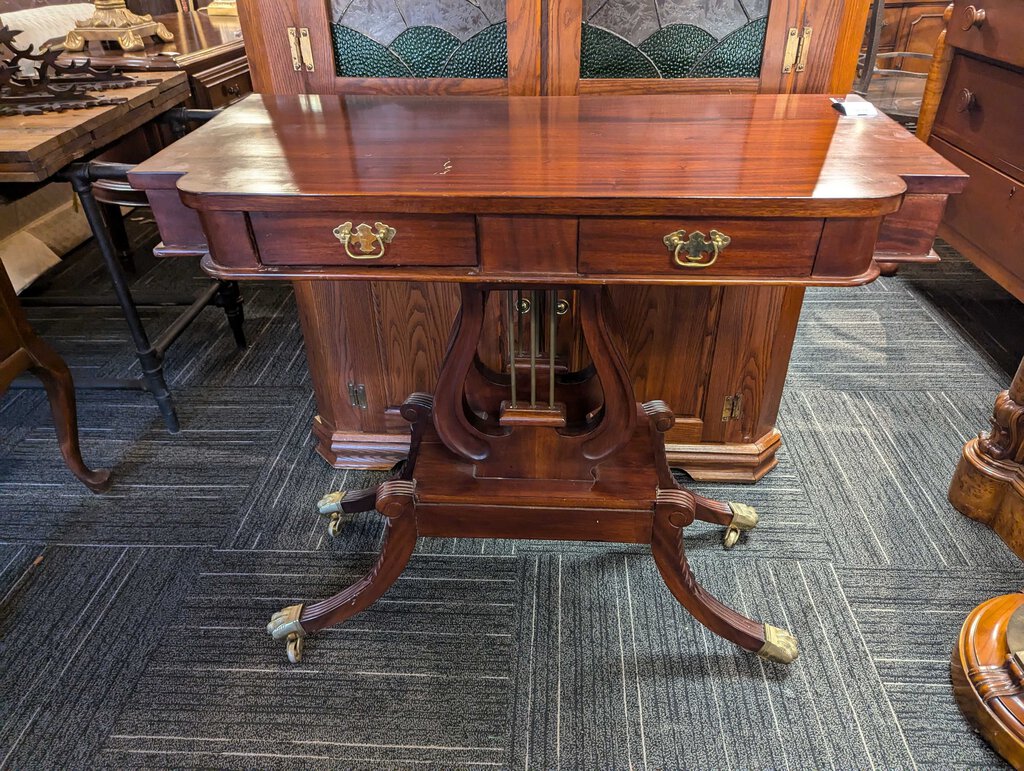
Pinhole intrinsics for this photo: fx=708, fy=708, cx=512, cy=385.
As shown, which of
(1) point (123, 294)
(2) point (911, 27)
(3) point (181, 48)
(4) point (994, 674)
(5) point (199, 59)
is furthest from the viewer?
(2) point (911, 27)

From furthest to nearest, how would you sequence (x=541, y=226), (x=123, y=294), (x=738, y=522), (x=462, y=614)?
(x=123, y=294)
(x=738, y=522)
(x=462, y=614)
(x=541, y=226)

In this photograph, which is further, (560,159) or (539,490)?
(539,490)

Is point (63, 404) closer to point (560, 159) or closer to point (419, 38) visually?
point (419, 38)

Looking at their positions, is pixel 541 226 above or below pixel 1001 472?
above

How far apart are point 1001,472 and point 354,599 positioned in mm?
1445

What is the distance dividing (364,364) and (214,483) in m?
0.52

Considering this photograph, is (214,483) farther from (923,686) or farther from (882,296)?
(882,296)

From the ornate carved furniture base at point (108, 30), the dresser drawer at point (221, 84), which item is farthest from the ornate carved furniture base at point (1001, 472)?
the ornate carved furniture base at point (108, 30)

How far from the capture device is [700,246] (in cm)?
95

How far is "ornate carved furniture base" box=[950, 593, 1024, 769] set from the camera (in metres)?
1.19

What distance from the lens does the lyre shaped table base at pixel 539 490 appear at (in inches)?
50.4

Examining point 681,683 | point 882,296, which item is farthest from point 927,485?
point 882,296

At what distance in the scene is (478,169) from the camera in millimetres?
990

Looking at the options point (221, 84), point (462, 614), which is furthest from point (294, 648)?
point (221, 84)
